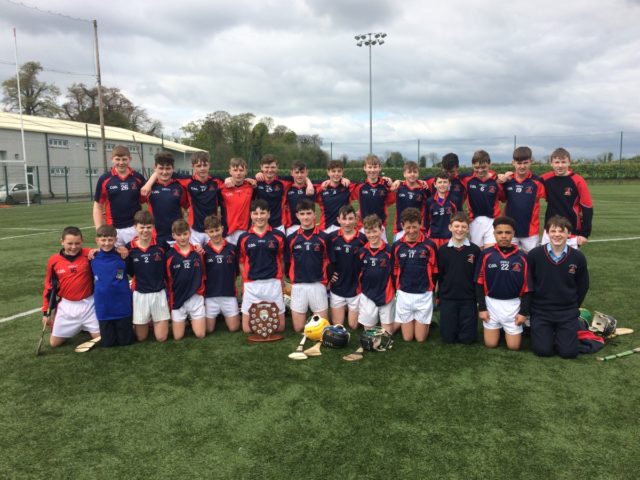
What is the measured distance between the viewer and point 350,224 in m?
5.17

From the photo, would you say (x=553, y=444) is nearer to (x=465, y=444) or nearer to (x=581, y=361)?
(x=465, y=444)

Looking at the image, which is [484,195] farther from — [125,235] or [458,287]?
[125,235]

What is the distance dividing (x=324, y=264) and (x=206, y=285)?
1.38 m

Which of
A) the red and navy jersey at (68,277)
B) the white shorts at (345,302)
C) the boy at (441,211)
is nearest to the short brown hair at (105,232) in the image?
the red and navy jersey at (68,277)

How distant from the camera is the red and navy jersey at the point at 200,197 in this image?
5629 millimetres

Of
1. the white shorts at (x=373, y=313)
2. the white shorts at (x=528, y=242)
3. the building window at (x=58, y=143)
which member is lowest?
the white shorts at (x=373, y=313)

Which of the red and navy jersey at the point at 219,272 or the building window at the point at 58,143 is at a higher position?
the building window at the point at 58,143

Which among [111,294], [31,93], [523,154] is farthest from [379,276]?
[31,93]

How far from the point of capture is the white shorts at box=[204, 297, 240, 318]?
5.09m

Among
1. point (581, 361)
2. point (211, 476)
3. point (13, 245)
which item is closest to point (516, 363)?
point (581, 361)

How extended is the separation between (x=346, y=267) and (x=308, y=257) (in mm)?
456

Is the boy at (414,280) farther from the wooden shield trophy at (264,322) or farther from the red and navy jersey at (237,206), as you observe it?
the red and navy jersey at (237,206)

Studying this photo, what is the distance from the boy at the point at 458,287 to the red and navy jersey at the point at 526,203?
3.36 ft

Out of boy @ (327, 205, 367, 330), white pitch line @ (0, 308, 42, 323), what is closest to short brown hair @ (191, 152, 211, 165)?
boy @ (327, 205, 367, 330)
